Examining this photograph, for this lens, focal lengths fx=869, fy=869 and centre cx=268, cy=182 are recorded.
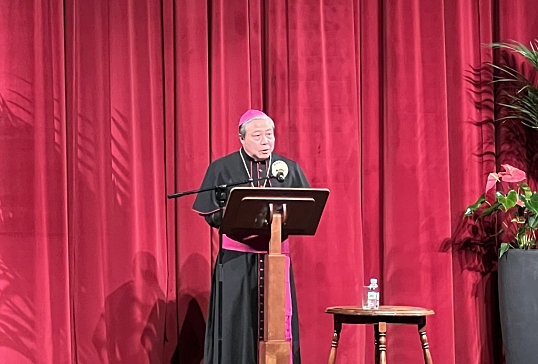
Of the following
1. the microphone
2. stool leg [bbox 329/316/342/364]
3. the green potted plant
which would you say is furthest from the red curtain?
the microphone

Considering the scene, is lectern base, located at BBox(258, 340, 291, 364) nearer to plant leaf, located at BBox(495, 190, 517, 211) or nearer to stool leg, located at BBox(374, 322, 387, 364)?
stool leg, located at BBox(374, 322, 387, 364)

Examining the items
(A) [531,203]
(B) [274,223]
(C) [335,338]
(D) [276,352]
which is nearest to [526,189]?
(A) [531,203]

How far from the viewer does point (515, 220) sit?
199 inches

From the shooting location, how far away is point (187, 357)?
4809 mm

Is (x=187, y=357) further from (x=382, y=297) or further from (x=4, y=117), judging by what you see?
(x=4, y=117)

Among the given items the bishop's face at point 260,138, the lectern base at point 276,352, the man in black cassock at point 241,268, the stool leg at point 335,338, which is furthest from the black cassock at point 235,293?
the lectern base at point 276,352

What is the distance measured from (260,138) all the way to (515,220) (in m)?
1.79

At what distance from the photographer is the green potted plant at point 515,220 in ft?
15.7

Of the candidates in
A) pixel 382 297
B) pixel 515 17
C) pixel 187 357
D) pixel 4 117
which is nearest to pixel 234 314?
pixel 187 357

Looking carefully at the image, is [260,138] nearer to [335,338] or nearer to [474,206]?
[335,338]

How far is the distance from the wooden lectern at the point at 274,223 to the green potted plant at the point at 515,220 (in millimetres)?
1680

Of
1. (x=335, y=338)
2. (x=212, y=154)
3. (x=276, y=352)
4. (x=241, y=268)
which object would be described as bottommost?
(x=335, y=338)

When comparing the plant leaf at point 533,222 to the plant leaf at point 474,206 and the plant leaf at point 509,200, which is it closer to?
the plant leaf at point 509,200

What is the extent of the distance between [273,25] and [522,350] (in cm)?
232
